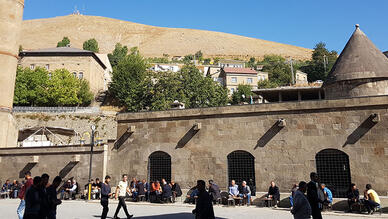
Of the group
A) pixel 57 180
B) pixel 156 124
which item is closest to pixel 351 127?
pixel 156 124

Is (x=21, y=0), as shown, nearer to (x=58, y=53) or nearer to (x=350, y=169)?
(x=350, y=169)

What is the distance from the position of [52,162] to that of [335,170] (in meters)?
17.6

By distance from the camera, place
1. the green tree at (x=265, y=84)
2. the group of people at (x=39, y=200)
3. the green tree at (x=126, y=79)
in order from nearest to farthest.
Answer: the group of people at (x=39, y=200) < the green tree at (x=126, y=79) < the green tree at (x=265, y=84)

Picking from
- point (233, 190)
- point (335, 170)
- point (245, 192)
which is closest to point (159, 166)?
point (233, 190)

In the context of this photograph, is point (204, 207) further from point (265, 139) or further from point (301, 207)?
point (265, 139)

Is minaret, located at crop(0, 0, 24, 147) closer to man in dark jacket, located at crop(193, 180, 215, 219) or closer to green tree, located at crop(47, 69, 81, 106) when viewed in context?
man in dark jacket, located at crop(193, 180, 215, 219)

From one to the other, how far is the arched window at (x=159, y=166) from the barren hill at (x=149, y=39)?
142204 mm

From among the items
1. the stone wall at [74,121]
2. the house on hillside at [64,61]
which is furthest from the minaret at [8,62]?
the house on hillside at [64,61]

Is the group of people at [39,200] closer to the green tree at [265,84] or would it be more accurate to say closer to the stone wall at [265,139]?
the stone wall at [265,139]

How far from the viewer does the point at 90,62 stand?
61719 mm

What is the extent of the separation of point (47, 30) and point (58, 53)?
127 metres

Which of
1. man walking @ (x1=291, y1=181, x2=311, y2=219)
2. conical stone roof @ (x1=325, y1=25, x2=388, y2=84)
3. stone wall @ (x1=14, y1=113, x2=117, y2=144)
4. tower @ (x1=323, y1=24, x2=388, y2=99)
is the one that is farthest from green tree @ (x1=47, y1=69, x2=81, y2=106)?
man walking @ (x1=291, y1=181, x2=311, y2=219)

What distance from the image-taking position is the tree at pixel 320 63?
77625 mm

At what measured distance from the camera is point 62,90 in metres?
50.8
